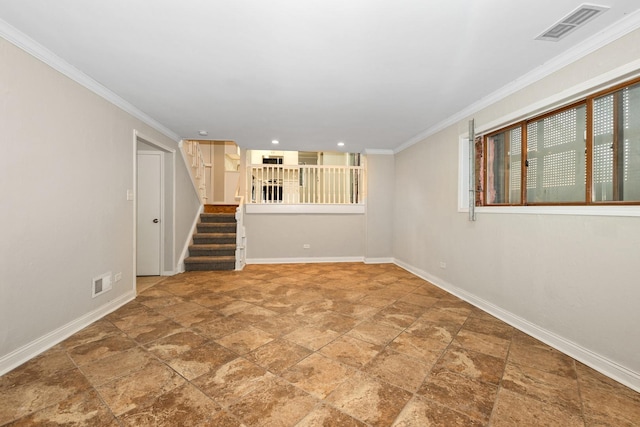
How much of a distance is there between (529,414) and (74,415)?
107 inches

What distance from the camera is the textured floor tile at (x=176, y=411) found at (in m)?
1.49

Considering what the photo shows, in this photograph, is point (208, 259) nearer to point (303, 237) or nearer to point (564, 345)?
point (303, 237)

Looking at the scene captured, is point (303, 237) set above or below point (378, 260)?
above

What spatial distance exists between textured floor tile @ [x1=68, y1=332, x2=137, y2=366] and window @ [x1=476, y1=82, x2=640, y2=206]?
13.8 ft

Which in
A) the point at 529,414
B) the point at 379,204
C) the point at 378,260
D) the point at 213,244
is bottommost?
the point at 529,414

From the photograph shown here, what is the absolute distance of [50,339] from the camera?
2.32 m

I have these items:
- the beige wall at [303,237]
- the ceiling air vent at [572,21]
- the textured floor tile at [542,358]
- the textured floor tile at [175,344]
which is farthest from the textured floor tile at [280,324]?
the ceiling air vent at [572,21]

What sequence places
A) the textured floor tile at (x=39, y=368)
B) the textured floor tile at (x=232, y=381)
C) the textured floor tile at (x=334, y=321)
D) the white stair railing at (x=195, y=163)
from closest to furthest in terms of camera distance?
the textured floor tile at (x=232, y=381) < the textured floor tile at (x=39, y=368) < the textured floor tile at (x=334, y=321) < the white stair railing at (x=195, y=163)

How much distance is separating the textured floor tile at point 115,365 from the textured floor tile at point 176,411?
1.69 ft

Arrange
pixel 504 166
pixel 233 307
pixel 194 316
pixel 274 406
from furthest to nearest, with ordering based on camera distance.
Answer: pixel 233 307, pixel 504 166, pixel 194 316, pixel 274 406

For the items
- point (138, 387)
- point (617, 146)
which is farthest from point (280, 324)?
point (617, 146)

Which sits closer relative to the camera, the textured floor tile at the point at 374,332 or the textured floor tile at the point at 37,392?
the textured floor tile at the point at 37,392

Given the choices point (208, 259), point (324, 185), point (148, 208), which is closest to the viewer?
point (148, 208)

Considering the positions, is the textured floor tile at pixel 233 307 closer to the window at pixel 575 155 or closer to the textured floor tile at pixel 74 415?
the textured floor tile at pixel 74 415
